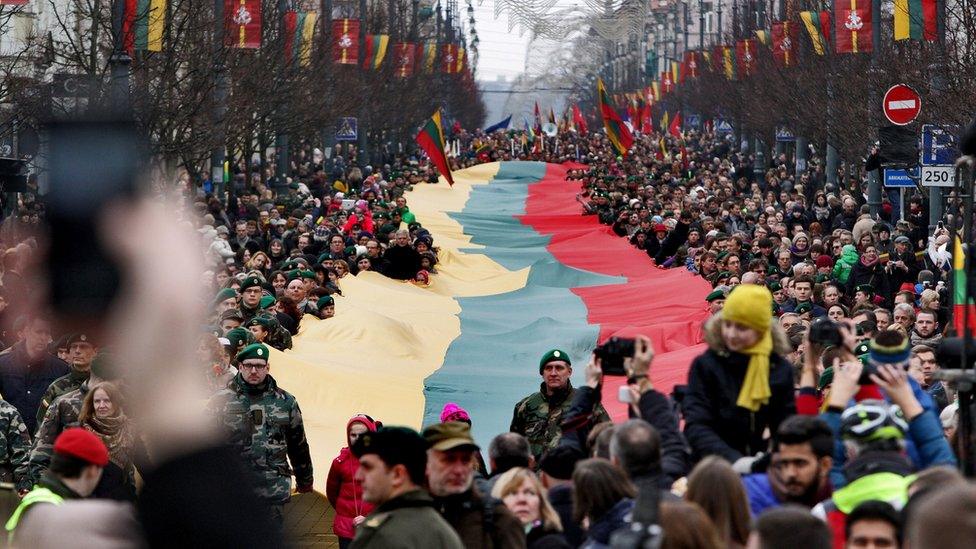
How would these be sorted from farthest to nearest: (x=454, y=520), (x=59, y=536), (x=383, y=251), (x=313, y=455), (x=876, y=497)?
(x=383, y=251)
(x=313, y=455)
(x=454, y=520)
(x=876, y=497)
(x=59, y=536)

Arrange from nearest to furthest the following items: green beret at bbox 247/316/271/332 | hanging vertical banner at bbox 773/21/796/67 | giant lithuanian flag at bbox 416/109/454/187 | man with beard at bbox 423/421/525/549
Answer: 1. man with beard at bbox 423/421/525/549
2. green beret at bbox 247/316/271/332
3. hanging vertical banner at bbox 773/21/796/67
4. giant lithuanian flag at bbox 416/109/454/187

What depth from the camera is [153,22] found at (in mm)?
25641

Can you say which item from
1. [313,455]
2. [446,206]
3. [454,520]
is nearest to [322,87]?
[446,206]

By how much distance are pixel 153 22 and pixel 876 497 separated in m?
20.8

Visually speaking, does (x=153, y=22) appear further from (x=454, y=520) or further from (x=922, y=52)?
(x=454, y=520)

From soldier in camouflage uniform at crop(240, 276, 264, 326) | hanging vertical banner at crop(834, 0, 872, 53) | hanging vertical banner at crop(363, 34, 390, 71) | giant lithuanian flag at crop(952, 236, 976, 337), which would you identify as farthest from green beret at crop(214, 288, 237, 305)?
hanging vertical banner at crop(363, 34, 390, 71)

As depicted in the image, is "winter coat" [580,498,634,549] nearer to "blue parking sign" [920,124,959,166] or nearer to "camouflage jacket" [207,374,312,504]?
"camouflage jacket" [207,374,312,504]

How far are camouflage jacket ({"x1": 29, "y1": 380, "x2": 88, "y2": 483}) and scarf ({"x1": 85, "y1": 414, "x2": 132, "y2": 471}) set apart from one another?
372mm

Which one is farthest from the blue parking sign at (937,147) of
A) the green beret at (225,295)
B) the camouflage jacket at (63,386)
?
the camouflage jacket at (63,386)

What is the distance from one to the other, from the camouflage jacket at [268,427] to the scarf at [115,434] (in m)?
1.47

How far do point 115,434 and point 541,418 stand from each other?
2.89 m

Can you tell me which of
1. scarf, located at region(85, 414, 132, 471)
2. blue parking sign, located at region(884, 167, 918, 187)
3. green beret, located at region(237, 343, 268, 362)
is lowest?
blue parking sign, located at region(884, 167, 918, 187)

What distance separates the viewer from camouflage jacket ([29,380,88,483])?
10.1m

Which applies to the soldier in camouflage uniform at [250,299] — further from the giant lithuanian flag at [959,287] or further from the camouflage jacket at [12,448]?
the giant lithuanian flag at [959,287]
